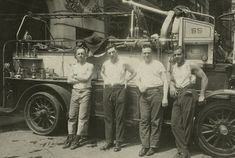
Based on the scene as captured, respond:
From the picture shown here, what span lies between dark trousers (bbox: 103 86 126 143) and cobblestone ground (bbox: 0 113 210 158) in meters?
0.32

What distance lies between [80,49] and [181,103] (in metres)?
2.30

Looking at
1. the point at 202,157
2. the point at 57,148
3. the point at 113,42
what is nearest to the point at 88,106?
the point at 57,148

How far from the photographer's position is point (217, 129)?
20.0 ft

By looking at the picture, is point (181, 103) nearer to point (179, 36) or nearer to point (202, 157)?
point (202, 157)

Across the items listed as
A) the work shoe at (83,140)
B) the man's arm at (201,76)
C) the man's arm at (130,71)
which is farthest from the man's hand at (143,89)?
the work shoe at (83,140)

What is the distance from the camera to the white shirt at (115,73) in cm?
654

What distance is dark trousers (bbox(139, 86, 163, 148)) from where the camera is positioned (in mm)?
6203

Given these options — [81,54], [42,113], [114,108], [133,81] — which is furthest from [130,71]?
[42,113]

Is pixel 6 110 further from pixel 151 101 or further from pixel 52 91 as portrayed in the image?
pixel 151 101

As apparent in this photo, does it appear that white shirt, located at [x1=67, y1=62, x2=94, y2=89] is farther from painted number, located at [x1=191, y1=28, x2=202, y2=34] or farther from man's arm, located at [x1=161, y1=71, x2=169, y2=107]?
painted number, located at [x1=191, y1=28, x2=202, y2=34]

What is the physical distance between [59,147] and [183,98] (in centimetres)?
266

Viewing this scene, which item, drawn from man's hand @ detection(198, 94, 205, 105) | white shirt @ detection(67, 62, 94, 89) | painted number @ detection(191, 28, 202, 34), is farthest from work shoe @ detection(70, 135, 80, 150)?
painted number @ detection(191, 28, 202, 34)

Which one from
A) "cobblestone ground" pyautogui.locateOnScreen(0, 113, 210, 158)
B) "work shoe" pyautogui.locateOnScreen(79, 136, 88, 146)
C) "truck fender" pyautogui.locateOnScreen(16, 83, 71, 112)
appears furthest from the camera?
"truck fender" pyautogui.locateOnScreen(16, 83, 71, 112)

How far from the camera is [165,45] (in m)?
6.98
